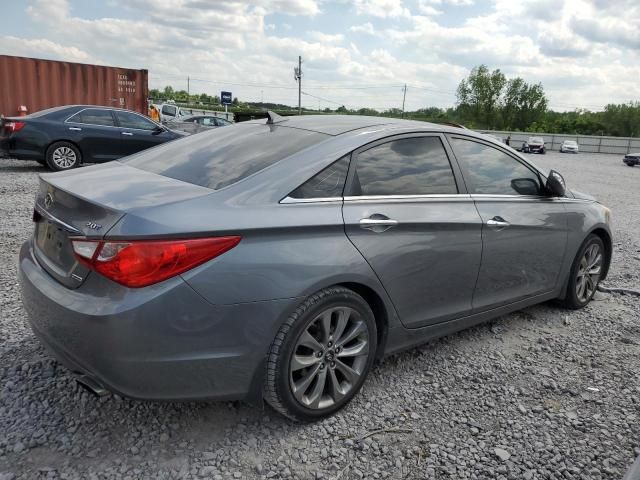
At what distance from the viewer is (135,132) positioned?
1141cm

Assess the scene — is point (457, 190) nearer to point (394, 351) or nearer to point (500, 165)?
point (500, 165)

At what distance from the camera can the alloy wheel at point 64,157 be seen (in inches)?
414

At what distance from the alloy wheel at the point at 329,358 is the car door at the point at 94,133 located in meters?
9.68

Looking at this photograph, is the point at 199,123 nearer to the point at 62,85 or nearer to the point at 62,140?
the point at 62,85

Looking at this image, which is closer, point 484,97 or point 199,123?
point 199,123

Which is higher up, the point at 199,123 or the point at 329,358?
the point at 199,123

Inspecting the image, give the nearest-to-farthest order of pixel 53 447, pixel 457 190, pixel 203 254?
pixel 203 254 < pixel 53 447 < pixel 457 190

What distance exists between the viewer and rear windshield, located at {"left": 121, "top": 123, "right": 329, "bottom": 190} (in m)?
2.64

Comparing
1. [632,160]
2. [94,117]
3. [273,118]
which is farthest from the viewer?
[632,160]

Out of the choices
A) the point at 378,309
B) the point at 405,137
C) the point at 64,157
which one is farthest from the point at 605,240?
the point at 64,157

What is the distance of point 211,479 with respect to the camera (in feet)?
7.45

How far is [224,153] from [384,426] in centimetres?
165

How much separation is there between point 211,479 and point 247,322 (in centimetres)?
68

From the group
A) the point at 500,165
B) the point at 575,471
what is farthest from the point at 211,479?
the point at 500,165
